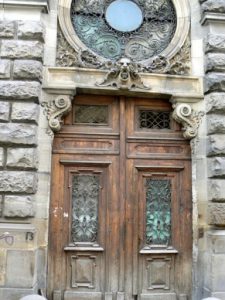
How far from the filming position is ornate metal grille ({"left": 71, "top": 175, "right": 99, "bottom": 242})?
21.7 feet

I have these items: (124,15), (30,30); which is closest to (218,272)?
(124,15)

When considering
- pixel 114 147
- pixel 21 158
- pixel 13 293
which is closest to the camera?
pixel 13 293

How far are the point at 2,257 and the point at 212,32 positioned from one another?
457 cm

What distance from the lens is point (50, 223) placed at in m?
6.52

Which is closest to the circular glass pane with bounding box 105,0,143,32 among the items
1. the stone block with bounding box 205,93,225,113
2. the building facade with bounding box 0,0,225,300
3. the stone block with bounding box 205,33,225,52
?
the building facade with bounding box 0,0,225,300

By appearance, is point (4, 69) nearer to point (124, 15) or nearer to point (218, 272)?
point (124, 15)

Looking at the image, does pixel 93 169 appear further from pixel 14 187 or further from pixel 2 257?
pixel 2 257

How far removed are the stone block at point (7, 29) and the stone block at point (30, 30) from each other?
0.10 m

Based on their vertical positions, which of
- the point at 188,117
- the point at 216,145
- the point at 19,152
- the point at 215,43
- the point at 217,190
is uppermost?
the point at 215,43

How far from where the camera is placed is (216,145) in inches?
255

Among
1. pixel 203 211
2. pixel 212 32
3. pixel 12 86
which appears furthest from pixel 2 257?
pixel 212 32

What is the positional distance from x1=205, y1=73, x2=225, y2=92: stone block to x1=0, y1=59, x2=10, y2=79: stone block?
9.87 ft

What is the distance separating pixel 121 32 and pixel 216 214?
3232 mm

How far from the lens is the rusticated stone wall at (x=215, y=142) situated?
6223 mm
